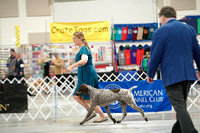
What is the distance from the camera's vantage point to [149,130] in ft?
11.2

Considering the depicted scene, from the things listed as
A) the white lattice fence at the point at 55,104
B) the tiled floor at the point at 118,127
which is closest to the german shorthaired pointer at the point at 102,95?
the tiled floor at the point at 118,127

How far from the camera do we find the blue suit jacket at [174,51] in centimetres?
238

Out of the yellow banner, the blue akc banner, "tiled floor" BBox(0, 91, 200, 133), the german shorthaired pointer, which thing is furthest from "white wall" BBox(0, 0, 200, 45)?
the german shorthaired pointer

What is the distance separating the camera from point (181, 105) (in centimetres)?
232

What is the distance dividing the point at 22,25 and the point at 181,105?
34.3ft

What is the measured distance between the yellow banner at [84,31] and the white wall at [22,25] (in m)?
3.42

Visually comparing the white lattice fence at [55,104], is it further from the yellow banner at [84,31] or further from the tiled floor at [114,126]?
the yellow banner at [84,31]

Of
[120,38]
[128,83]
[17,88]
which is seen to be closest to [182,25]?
[128,83]

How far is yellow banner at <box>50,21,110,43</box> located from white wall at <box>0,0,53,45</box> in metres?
3.42

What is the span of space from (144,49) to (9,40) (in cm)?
553

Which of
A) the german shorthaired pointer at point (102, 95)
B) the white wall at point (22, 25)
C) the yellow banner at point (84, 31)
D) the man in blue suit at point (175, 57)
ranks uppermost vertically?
the white wall at point (22, 25)

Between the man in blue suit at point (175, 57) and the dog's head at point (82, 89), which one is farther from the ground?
the man in blue suit at point (175, 57)

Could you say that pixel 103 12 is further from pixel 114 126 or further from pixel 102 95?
pixel 114 126

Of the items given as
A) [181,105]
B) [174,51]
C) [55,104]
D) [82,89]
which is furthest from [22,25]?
[181,105]
